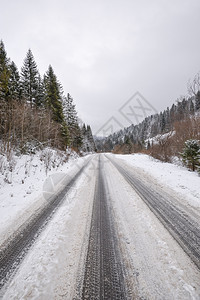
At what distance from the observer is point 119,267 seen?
1.51 meters

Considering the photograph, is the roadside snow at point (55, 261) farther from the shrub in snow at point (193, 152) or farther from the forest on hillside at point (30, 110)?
the shrub in snow at point (193, 152)

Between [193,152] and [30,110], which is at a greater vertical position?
[30,110]

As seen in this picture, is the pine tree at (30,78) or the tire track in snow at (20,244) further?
the pine tree at (30,78)

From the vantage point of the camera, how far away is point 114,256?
169 cm

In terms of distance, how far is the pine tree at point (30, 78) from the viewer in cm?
1475

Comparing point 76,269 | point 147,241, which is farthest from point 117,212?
point 76,269

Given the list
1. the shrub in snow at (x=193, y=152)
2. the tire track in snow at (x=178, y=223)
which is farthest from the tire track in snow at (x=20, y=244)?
the shrub in snow at (x=193, y=152)

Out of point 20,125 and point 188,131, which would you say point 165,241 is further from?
point 188,131

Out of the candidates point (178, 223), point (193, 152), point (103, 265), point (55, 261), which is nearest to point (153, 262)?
point (103, 265)

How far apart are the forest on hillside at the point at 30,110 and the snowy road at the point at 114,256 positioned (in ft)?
21.6

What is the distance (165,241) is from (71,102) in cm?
2583

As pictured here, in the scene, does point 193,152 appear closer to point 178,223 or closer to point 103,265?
point 178,223

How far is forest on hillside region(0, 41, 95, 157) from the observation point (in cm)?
791

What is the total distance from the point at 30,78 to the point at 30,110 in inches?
346
